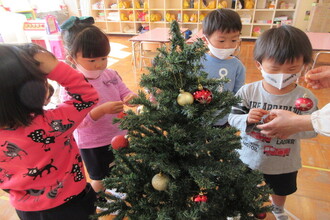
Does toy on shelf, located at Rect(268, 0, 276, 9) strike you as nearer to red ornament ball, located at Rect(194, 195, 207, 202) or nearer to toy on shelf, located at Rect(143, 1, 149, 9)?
toy on shelf, located at Rect(143, 1, 149, 9)

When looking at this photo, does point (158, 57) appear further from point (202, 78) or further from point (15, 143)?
point (15, 143)

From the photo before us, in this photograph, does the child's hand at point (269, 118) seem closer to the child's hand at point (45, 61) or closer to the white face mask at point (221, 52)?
the white face mask at point (221, 52)

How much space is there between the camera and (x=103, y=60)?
1233mm

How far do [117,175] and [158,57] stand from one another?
1.34 feet

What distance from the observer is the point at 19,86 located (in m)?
0.71

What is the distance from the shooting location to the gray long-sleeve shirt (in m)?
1.12

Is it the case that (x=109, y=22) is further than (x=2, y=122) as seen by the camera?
Yes

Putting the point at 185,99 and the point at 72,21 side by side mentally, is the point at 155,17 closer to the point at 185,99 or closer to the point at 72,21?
the point at 72,21

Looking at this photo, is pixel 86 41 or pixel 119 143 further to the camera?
pixel 86 41

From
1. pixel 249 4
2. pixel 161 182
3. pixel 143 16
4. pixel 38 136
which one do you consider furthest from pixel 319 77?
pixel 143 16

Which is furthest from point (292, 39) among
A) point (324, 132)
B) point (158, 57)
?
point (158, 57)

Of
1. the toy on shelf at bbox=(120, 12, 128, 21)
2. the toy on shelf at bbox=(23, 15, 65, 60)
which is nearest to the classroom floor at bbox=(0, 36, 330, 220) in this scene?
the toy on shelf at bbox=(23, 15, 65, 60)

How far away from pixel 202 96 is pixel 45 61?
0.56 m

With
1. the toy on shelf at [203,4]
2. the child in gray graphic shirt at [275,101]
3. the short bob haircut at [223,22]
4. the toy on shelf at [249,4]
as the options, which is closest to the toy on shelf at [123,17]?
the toy on shelf at [203,4]
